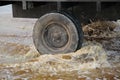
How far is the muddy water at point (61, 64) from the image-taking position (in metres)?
5.46

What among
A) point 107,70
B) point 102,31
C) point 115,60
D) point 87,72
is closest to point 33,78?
point 87,72

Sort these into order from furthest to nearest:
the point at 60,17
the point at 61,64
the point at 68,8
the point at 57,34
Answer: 1. the point at 68,8
2. the point at 57,34
3. the point at 60,17
4. the point at 61,64

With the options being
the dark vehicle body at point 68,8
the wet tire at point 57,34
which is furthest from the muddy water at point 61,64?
the dark vehicle body at point 68,8

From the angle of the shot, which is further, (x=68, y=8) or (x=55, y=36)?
(x=68, y=8)

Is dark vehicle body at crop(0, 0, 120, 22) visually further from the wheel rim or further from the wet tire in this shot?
the wheel rim

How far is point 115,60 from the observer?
645 cm

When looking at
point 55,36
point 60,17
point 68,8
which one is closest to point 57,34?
point 55,36

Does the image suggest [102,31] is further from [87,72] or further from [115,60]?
[87,72]

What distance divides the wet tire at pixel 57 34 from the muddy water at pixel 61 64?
176 mm

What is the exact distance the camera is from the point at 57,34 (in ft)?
21.5

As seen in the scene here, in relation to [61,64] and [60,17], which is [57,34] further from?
[61,64]

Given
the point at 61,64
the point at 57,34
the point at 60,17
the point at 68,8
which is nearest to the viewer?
the point at 61,64

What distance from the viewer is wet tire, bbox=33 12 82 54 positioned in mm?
6316

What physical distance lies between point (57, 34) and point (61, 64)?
758mm
